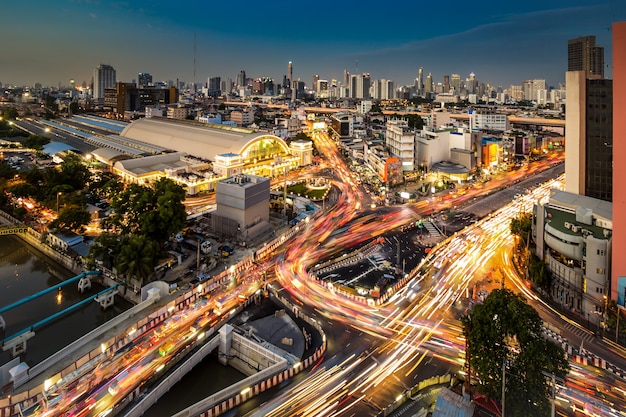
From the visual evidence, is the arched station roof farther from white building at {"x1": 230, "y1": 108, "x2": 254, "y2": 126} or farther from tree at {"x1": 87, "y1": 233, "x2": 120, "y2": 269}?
white building at {"x1": 230, "y1": 108, "x2": 254, "y2": 126}

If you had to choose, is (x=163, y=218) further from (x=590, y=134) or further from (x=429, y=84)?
(x=429, y=84)

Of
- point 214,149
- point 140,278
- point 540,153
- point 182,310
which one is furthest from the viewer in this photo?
point 540,153

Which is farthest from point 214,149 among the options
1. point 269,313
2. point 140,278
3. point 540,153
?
point 540,153

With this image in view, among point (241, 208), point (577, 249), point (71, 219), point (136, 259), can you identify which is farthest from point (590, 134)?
point (71, 219)

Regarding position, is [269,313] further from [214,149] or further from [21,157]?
[21,157]

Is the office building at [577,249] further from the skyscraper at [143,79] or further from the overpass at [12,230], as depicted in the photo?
the skyscraper at [143,79]

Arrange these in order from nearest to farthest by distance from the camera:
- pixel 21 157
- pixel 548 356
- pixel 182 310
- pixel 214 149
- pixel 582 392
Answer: pixel 548 356
pixel 582 392
pixel 182 310
pixel 214 149
pixel 21 157
